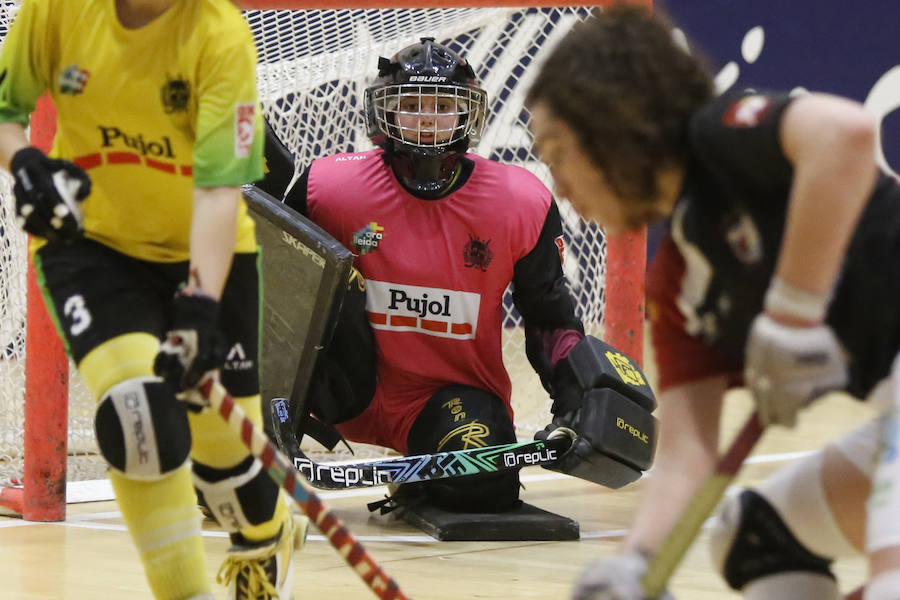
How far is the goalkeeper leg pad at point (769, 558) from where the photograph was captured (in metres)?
1.97

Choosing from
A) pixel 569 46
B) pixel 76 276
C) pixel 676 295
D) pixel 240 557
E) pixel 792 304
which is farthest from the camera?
pixel 240 557

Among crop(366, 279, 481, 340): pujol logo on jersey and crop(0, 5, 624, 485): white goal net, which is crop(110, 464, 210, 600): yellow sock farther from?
crop(0, 5, 624, 485): white goal net

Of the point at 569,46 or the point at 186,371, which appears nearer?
the point at 569,46

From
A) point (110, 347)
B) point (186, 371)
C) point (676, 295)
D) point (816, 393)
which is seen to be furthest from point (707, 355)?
point (110, 347)

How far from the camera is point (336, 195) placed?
4188 mm

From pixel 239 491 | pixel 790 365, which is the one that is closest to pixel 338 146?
pixel 239 491

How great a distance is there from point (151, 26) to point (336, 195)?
162cm

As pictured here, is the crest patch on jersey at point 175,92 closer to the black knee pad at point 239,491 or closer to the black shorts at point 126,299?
the black shorts at point 126,299

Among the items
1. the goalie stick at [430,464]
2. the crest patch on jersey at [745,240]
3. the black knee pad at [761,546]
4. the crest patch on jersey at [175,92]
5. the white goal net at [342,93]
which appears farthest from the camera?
the white goal net at [342,93]

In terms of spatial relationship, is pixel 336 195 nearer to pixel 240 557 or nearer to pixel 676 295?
pixel 240 557

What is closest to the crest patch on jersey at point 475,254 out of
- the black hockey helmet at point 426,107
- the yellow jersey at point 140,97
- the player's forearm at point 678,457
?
the black hockey helmet at point 426,107

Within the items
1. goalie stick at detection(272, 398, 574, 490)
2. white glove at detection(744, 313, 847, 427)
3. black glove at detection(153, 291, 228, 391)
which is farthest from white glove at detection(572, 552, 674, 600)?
goalie stick at detection(272, 398, 574, 490)

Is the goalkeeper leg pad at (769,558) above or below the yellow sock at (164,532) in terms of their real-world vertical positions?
above

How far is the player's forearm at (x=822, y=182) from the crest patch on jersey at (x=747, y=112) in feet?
0.12
